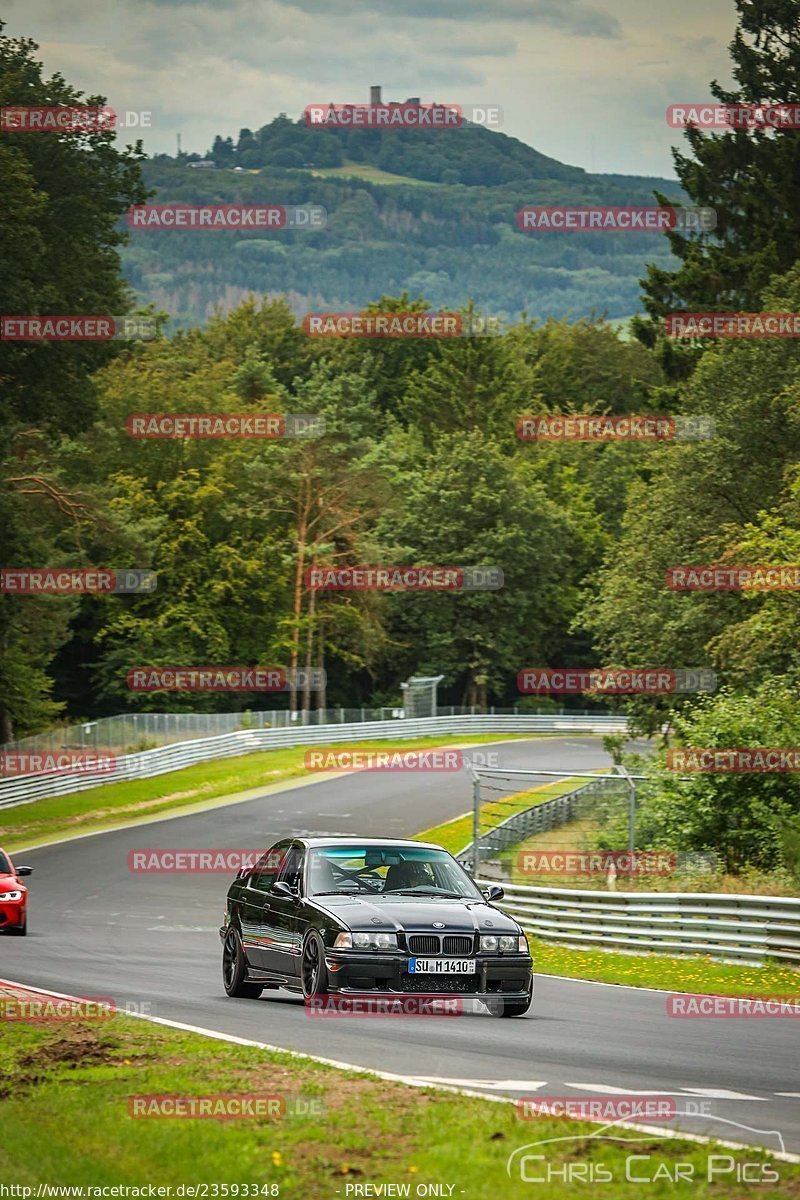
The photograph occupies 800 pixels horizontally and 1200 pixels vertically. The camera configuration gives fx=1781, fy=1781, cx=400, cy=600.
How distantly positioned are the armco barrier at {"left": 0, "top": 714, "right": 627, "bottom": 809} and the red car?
85.9ft

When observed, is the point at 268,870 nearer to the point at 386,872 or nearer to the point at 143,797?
the point at 386,872

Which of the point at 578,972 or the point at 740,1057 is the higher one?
the point at 740,1057

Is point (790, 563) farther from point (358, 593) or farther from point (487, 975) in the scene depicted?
point (358, 593)

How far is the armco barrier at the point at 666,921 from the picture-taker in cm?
2088

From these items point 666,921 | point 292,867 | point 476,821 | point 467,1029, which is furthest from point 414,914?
point 476,821

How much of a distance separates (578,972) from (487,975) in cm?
752

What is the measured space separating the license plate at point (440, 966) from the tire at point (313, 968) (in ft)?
2.37

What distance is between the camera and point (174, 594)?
8600cm

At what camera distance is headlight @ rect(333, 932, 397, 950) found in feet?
46.0

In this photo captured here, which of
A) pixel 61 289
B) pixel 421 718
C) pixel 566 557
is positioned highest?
pixel 61 289

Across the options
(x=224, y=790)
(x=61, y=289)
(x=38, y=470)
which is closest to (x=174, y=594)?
(x=38, y=470)

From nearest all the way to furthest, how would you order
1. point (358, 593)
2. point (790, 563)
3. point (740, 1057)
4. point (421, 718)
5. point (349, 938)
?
1. point (740, 1057)
2. point (349, 938)
3. point (790, 563)
4. point (421, 718)
5. point (358, 593)

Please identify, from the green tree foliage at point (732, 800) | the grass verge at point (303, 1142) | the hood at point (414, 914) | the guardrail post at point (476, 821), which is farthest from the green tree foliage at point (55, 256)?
the grass verge at point (303, 1142)

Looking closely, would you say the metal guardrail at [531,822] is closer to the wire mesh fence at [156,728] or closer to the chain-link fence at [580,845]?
the chain-link fence at [580,845]
